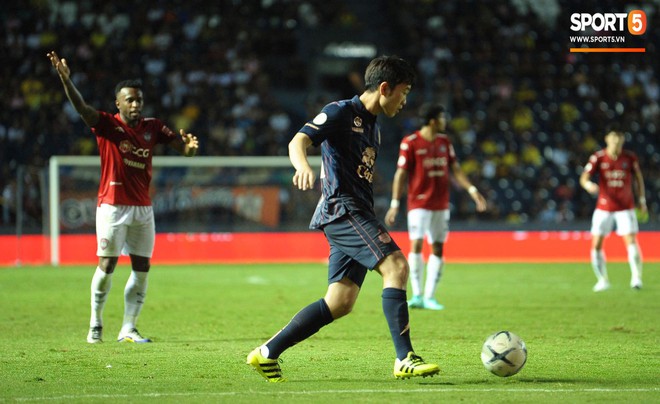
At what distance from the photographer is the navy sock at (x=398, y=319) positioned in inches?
266

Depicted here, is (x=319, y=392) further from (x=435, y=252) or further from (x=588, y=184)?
(x=588, y=184)

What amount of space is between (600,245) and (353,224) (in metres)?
9.94

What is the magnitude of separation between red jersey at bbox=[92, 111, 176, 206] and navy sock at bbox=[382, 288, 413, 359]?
3.50 meters

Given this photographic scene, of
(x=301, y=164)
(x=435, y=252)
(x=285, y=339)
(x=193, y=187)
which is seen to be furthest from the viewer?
(x=193, y=187)

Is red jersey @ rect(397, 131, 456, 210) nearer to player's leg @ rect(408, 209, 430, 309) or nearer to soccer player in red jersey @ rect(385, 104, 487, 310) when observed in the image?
soccer player in red jersey @ rect(385, 104, 487, 310)

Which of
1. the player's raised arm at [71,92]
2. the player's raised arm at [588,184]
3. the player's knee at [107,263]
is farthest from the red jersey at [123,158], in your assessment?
the player's raised arm at [588,184]

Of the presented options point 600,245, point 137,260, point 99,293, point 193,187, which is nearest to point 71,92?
point 137,260

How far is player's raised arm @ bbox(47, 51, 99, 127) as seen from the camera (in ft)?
27.7

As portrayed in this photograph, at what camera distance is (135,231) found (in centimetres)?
953

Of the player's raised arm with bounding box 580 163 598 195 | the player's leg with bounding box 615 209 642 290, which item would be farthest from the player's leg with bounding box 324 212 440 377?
the player's leg with bounding box 615 209 642 290

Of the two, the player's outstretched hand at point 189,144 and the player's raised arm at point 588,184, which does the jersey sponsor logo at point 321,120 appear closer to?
the player's outstretched hand at point 189,144

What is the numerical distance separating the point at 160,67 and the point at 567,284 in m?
15.1

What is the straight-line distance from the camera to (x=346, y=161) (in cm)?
698

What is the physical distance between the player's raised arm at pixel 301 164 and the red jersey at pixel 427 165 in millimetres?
6572
